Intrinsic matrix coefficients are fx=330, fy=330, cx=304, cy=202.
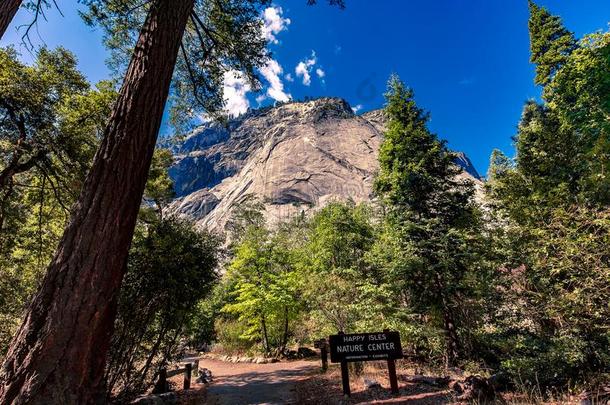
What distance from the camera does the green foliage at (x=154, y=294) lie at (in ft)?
21.6

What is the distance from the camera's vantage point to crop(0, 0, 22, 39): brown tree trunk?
102 inches

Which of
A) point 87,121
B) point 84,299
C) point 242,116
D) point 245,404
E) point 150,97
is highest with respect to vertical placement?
point 242,116

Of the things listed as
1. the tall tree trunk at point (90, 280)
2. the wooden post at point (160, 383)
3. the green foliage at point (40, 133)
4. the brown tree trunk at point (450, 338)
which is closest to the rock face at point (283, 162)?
the brown tree trunk at point (450, 338)

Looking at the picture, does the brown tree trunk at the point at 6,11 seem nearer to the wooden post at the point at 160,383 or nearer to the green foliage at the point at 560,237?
the wooden post at the point at 160,383

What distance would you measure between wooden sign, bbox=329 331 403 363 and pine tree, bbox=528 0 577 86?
20.0m

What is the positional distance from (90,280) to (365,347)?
628 centimetres

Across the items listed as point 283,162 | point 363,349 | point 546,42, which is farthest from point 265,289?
point 283,162

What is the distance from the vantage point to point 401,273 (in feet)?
38.3

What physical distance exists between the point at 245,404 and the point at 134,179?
693 centimetres

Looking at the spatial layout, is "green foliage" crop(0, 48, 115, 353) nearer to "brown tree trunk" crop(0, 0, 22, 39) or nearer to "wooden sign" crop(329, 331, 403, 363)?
"brown tree trunk" crop(0, 0, 22, 39)

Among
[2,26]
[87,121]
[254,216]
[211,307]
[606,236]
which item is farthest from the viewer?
[254,216]

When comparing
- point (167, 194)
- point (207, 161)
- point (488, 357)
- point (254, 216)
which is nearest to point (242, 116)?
point (207, 161)

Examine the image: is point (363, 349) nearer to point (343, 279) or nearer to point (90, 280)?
point (90, 280)

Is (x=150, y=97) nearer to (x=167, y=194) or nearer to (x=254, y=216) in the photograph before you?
(x=167, y=194)
